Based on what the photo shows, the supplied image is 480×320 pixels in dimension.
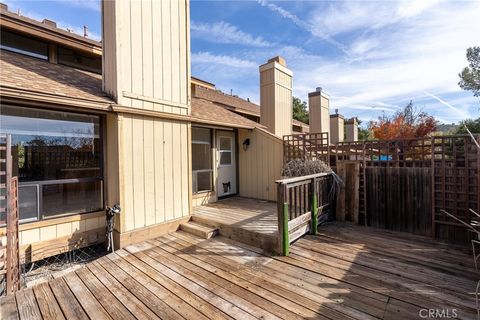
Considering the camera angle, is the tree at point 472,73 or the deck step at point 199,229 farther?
the tree at point 472,73

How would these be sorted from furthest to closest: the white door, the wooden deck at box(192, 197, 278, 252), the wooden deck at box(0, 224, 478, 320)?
1. the white door
2. the wooden deck at box(192, 197, 278, 252)
3. the wooden deck at box(0, 224, 478, 320)

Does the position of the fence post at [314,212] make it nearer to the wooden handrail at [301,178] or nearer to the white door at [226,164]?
the wooden handrail at [301,178]

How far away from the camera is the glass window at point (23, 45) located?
4836 mm

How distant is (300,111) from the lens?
23.0 m

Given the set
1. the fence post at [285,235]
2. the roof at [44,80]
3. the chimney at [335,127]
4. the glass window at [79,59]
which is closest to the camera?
the roof at [44,80]

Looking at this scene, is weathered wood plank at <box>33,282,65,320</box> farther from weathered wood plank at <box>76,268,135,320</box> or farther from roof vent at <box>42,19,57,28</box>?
roof vent at <box>42,19,57,28</box>

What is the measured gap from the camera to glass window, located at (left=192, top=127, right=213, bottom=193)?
21.3 ft

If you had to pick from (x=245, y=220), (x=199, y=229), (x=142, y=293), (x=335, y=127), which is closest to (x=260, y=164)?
(x=245, y=220)

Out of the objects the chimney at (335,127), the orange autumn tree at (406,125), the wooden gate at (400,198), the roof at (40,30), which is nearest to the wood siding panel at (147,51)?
the roof at (40,30)

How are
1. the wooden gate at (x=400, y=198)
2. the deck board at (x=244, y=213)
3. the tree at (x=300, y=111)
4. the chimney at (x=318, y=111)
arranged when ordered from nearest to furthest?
the deck board at (x=244, y=213) < the wooden gate at (x=400, y=198) < the chimney at (x=318, y=111) < the tree at (x=300, y=111)

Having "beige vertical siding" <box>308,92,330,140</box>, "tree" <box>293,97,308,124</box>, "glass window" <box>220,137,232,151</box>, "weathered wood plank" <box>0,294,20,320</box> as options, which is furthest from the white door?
"tree" <box>293,97,308,124</box>

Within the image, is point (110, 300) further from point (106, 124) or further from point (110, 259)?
point (106, 124)

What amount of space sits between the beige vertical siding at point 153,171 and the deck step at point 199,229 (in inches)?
10.8

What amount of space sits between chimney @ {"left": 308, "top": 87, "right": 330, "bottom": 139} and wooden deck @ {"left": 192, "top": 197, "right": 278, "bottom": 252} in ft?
22.1
